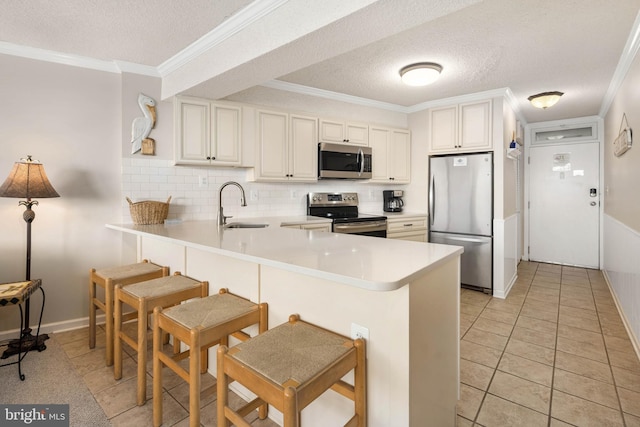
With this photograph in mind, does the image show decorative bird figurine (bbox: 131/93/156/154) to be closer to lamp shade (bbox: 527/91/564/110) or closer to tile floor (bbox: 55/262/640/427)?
tile floor (bbox: 55/262/640/427)

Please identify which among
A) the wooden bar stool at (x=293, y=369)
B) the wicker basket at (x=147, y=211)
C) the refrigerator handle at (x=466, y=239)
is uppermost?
the wicker basket at (x=147, y=211)

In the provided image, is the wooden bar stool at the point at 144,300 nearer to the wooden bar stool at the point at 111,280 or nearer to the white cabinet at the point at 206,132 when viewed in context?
the wooden bar stool at the point at 111,280

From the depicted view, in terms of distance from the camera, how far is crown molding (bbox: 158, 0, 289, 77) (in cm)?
198

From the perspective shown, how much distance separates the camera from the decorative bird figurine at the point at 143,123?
115 inches

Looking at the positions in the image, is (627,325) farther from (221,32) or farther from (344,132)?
(221,32)

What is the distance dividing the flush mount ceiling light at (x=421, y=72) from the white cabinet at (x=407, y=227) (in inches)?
63.0

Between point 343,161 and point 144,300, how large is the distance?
272cm

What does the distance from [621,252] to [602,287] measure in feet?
3.68

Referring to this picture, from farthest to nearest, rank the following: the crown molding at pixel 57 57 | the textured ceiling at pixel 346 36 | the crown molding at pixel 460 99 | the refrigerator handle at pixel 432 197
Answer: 1. the refrigerator handle at pixel 432 197
2. the crown molding at pixel 460 99
3. the crown molding at pixel 57 57
4. the textured ceiling at pixel 346 36

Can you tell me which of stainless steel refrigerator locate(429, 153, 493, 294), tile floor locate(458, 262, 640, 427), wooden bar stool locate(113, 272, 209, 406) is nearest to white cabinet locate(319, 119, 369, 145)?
stainless steel refrigerator locate(429, 153, 493, 294)

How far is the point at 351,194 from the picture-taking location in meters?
4.32

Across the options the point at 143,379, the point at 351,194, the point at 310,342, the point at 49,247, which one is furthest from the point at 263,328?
the point at 351,194

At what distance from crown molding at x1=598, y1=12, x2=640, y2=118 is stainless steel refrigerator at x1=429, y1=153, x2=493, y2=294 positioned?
4.26 ft

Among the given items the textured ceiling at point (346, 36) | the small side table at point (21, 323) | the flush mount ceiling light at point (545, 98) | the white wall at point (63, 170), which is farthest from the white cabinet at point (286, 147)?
the flush mount ceiling light at point (545, 98)
